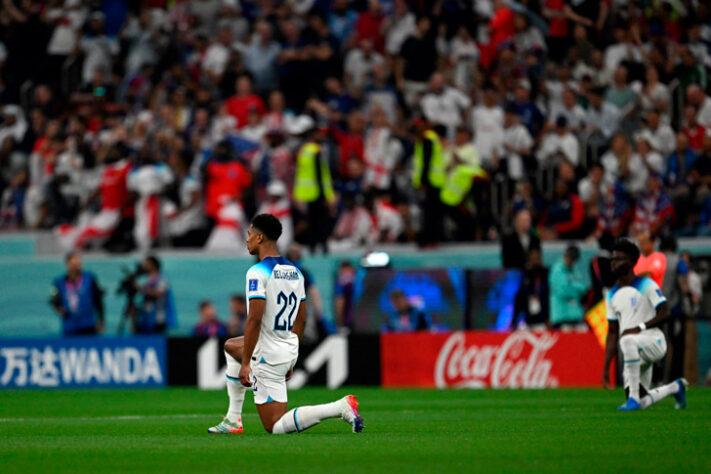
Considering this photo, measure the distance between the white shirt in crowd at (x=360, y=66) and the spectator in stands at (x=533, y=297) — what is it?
20.1 ft

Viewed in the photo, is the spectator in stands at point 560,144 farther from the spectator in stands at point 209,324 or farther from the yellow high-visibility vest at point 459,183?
the spectator in stands at point 209,324

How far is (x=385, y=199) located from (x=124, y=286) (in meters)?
4.99

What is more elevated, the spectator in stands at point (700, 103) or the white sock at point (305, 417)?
the spectator in stands at point (700, 103)

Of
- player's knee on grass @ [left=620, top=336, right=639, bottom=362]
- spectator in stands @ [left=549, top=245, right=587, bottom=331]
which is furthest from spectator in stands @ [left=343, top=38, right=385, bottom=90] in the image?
player's knee on grass @ [left=620, top=336, right=639, bottom=362]

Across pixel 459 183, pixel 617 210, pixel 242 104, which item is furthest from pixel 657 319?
pixel 242 104

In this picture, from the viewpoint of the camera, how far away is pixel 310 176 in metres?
23.9

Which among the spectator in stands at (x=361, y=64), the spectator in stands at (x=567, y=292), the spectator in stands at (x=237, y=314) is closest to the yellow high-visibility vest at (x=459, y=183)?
the spectator in stands at (x=567, y=292)

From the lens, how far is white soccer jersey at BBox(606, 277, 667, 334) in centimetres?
1427

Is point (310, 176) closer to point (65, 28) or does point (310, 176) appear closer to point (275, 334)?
point (65, 28)

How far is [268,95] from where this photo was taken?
2739cm

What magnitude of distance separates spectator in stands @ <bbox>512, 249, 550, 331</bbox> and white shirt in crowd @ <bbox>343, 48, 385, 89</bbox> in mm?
6117

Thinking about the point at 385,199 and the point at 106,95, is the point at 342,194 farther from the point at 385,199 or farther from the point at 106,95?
the point at 106,95

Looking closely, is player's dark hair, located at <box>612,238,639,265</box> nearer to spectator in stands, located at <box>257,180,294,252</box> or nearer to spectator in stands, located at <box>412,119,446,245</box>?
spectator in stands, located at <box>412,119,446,245</box>

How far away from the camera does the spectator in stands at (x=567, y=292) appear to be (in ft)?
69.7
